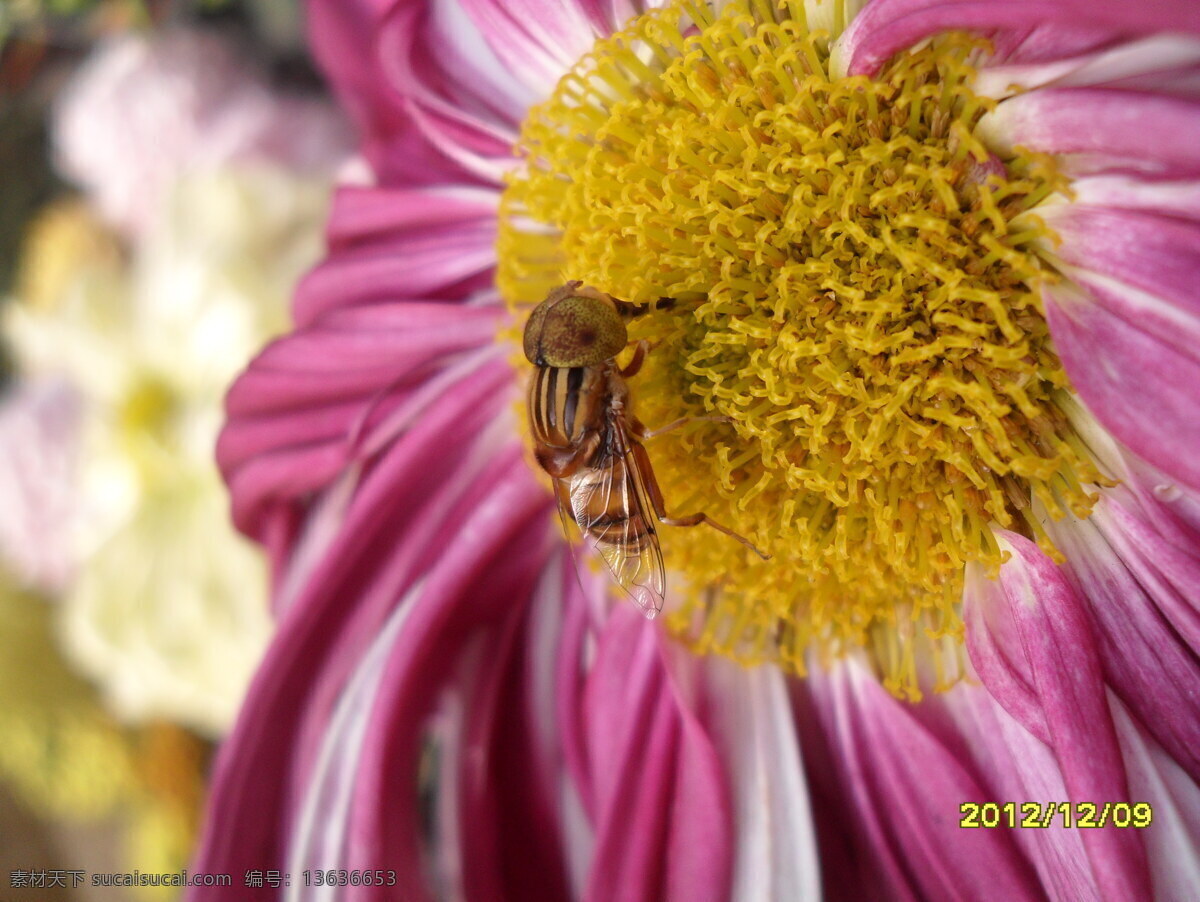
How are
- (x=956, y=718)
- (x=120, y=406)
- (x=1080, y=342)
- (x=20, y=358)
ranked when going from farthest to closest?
(x=20, y=358) → (x=120, y=406) → (x=956, y=718) → (x=1080, y=342)

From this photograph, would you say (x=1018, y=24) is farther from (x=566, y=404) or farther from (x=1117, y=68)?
(x=566, y=404)

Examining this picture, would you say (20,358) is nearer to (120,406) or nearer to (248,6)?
(120,406)

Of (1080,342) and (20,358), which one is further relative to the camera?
(20,358)

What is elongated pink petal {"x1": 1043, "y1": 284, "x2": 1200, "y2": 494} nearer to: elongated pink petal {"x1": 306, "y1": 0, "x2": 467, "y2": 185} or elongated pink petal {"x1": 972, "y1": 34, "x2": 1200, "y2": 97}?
elongated pink petal {"x1": 972, "y1": 34, "x2": 1200, "y2": 97}

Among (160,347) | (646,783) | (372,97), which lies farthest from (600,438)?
(160,347)

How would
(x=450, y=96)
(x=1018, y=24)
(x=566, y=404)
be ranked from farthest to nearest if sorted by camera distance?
(x=450, y=96)
(x=566, y=404)
(x=1018, y=24)

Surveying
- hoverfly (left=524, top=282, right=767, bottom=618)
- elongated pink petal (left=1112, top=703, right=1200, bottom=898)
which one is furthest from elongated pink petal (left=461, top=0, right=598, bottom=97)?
elongated pink petal (left=1112, top=703, right=1200, bottom=898)

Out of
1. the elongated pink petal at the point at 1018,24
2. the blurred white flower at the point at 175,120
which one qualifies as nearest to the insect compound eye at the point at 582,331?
the elongated pink petal at the point at 1018,24

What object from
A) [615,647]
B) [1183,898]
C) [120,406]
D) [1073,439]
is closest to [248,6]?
[120,406]

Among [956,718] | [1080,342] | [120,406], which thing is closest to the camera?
[1080,342]
